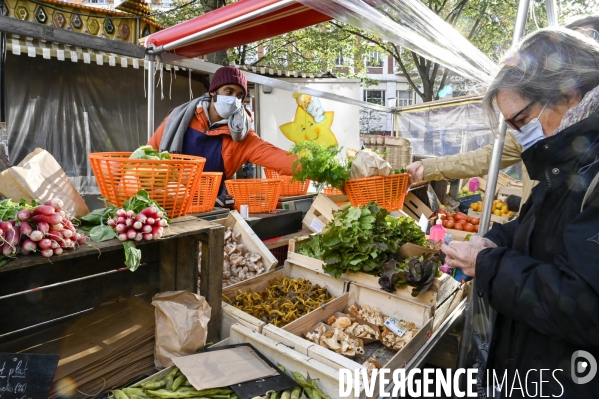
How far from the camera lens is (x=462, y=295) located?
3.30 metres

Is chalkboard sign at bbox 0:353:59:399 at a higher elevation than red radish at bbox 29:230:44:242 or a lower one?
lower

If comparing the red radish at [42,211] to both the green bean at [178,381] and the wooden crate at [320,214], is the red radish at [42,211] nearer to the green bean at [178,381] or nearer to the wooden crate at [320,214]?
the green bean at [178,381]

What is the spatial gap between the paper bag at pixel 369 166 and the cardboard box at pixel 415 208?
2592 mm

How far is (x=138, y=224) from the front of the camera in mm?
1663

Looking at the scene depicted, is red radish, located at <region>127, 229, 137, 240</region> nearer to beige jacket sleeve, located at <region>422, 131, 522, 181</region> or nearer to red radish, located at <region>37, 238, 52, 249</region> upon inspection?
red radish, located at <region>37, 238, 52, 249</region>

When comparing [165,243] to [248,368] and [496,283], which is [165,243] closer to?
[248,368]

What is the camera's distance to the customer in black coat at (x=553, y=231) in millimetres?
1315

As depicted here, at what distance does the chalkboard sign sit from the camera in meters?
1.53

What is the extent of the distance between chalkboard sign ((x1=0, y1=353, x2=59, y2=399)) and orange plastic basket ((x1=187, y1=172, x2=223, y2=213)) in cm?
143

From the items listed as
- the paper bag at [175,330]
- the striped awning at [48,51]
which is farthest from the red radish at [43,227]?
the striped awning at [48,51]

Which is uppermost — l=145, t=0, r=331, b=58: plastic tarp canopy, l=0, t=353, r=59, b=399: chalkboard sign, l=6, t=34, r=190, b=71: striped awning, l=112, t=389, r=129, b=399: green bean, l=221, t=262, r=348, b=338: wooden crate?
l=6, t=34, r=190, b=71: striped awning

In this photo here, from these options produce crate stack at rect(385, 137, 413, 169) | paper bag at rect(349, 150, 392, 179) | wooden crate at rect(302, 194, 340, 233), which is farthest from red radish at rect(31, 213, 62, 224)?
produce crate stack at rect(385, 137, 413, 169)

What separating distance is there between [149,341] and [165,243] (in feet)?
2.04

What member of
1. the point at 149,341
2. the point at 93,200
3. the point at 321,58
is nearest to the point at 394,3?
the point at 149,341
